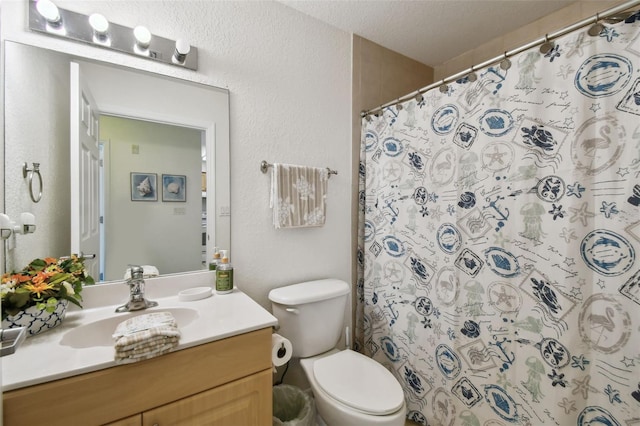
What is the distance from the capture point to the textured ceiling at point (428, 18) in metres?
1.52

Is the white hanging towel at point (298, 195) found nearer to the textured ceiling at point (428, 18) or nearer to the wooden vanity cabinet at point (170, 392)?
the wooden vanity cabinet at point (170, 392)

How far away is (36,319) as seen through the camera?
0.84m

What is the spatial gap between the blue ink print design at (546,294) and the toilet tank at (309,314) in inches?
33.4

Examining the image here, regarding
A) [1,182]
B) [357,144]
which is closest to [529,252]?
[357,144]

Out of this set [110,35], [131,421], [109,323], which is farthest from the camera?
[110,35]

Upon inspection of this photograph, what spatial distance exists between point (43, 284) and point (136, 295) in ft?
0.95

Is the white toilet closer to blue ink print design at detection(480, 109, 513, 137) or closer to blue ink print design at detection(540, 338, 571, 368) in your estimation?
blue ink print design at detection(540, 338, 571, 368)

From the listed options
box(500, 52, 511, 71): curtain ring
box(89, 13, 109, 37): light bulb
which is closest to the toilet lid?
box(500, 52, 511, 71): curtain ring

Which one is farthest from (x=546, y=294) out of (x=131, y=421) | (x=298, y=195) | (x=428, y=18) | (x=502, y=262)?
(x=428, y=18)

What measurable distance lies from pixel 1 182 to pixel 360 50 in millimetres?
1889

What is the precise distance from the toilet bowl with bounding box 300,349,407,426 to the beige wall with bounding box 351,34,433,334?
0.58 metres

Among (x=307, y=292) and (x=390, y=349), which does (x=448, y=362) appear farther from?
(x=307, y=292)

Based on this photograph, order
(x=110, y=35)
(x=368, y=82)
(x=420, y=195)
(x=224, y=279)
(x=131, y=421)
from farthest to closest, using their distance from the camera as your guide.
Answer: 1. (x=368, y=82)
2. (x=420, y=195)
3. (x=224, y=279)
4. (x=110, y=35)
5. (x=131, y=421)

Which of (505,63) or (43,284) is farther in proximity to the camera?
(505,63)
